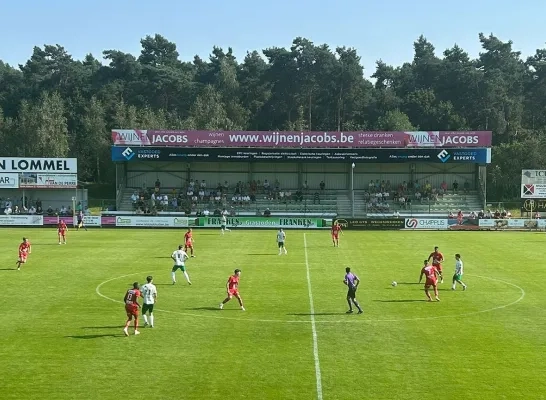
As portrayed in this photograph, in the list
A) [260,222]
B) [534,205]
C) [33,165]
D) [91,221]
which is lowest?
[260,222]

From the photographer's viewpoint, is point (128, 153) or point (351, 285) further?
point (128, 153)

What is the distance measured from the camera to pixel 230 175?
258 feet

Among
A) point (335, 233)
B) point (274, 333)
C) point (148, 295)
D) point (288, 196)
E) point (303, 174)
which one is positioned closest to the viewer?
point (274, 333)

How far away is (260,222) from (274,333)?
141 ft

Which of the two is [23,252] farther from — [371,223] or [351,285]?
[371,223]

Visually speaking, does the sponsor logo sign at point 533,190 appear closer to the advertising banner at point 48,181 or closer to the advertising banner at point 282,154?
the advertising banner at point 282,154

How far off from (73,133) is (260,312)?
284 feet

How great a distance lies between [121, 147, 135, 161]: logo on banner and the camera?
73000 millimetres

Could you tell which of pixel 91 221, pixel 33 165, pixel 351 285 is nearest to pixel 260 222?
pixel 91 221

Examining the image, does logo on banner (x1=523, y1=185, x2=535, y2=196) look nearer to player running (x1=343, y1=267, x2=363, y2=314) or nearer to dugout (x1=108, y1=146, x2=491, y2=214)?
dugout (x1=108, y1=146, x2=491, y2=214)

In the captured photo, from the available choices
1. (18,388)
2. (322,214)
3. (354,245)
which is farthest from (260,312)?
(322,214)

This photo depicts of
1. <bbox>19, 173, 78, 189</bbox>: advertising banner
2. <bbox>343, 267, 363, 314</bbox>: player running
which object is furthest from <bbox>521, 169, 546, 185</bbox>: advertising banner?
<bbox>19, 173, 78, 189</bbox>: advertising banner

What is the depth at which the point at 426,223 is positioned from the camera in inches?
2527

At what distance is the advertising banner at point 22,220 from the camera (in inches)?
2606
